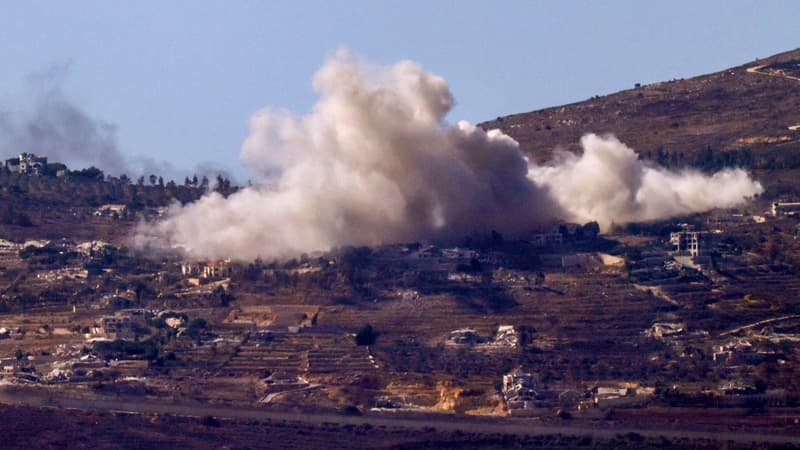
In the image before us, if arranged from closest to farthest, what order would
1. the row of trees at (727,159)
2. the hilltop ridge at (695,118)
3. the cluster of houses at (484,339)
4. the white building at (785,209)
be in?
the cluster of houses at (484,339)
the white building at (785,209)
the row of trees at (727,159)
the hilltop ridge at (695,118)

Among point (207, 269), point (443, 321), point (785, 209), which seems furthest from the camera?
point (785, 209)

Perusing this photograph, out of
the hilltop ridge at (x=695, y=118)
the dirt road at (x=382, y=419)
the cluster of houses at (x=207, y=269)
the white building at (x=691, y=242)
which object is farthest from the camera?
the hilltop ridge at (x=695, y=118)

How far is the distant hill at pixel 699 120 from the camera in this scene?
109938 mm

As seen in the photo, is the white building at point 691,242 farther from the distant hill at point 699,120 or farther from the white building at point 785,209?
the distant hill at point 699,120

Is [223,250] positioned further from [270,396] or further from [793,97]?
[793,97]

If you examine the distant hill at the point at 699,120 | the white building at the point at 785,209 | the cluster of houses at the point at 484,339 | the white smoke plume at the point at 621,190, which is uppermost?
the distant hill at the point at 699,120

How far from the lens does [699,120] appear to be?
11894 cm

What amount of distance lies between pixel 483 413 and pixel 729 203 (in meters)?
33.4

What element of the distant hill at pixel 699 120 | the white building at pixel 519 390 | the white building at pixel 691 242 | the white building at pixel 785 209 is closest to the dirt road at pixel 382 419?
the white building at pixel 519 390

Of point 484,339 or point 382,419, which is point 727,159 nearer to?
point 484,339

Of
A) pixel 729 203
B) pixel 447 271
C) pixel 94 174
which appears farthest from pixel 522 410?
pixel 94 174

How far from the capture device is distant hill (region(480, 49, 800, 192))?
361ft

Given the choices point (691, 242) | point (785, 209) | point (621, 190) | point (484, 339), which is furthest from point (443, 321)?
point (785, 209)

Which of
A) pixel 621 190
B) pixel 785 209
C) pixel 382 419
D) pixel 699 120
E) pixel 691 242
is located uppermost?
pixel 699 120
